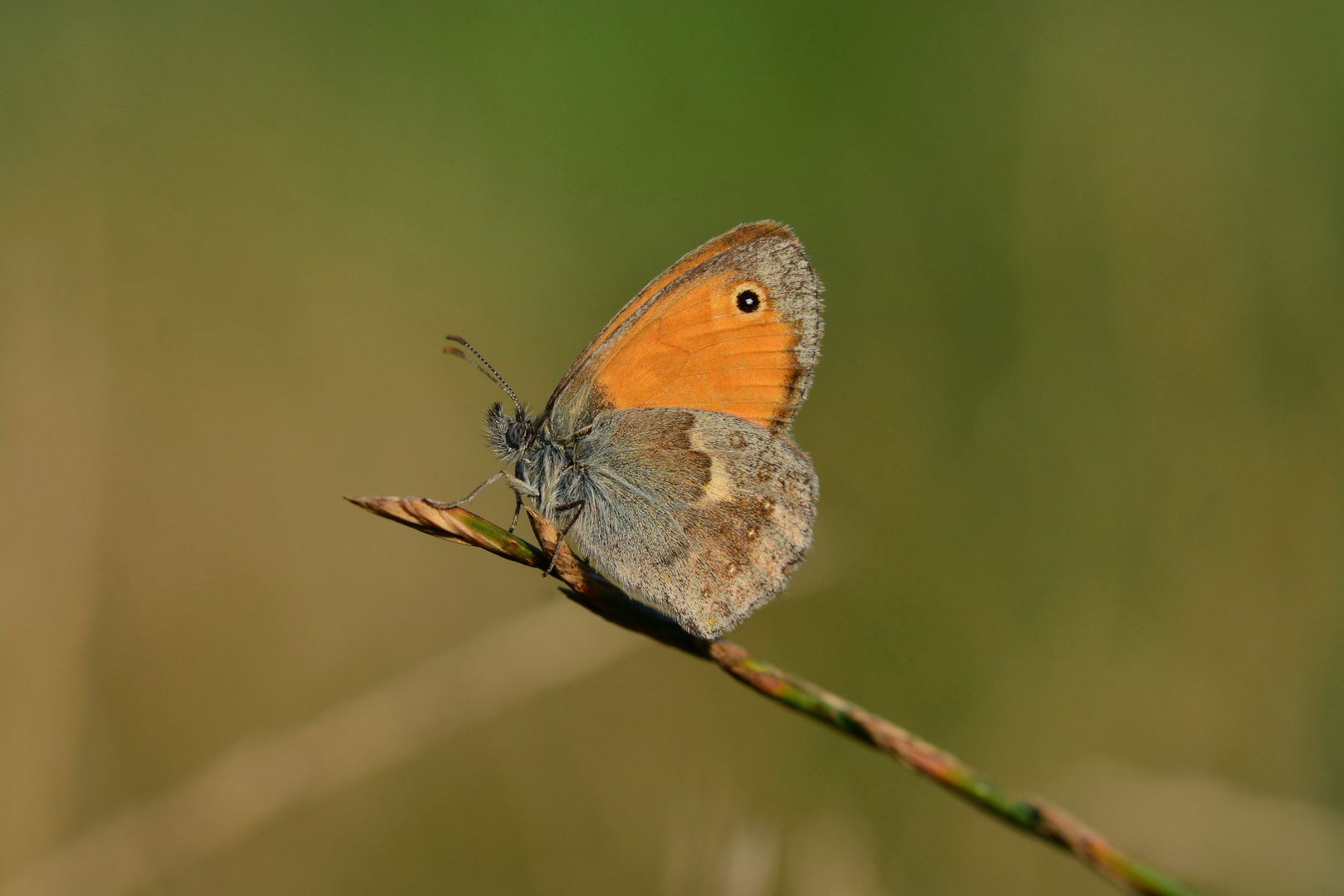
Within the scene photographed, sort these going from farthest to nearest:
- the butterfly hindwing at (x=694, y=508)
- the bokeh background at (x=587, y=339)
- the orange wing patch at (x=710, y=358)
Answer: the bokeh background at (x=587, y=339) → the orange wing patch at (x=710, y=358) → the butterfly hindwing at (x=694, y=508)

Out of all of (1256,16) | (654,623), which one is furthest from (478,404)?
(1256,16)

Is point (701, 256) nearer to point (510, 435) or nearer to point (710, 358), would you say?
point (710, 358)

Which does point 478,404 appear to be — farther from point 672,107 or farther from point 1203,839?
point 1203,839

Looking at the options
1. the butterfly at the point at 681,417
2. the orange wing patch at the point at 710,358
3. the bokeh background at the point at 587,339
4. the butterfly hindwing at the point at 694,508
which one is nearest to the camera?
the butterfly hindwing at the point at 694,508

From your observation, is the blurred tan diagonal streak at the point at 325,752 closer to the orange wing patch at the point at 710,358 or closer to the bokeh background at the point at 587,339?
the bokeh background at the point at 587,339

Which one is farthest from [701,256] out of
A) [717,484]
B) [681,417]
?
[717,484]

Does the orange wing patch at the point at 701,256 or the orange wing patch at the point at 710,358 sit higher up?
the orange wing patch at the point at 701,256

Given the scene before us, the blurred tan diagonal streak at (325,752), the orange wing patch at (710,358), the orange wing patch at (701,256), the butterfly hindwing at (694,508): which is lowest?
the blurred tan diagonal streak at (325,752)

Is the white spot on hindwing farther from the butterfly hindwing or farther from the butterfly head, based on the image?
the butterfly head

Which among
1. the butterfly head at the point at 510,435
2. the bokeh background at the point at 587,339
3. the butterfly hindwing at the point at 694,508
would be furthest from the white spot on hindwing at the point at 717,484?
the butterfly head at the point at 510,435
